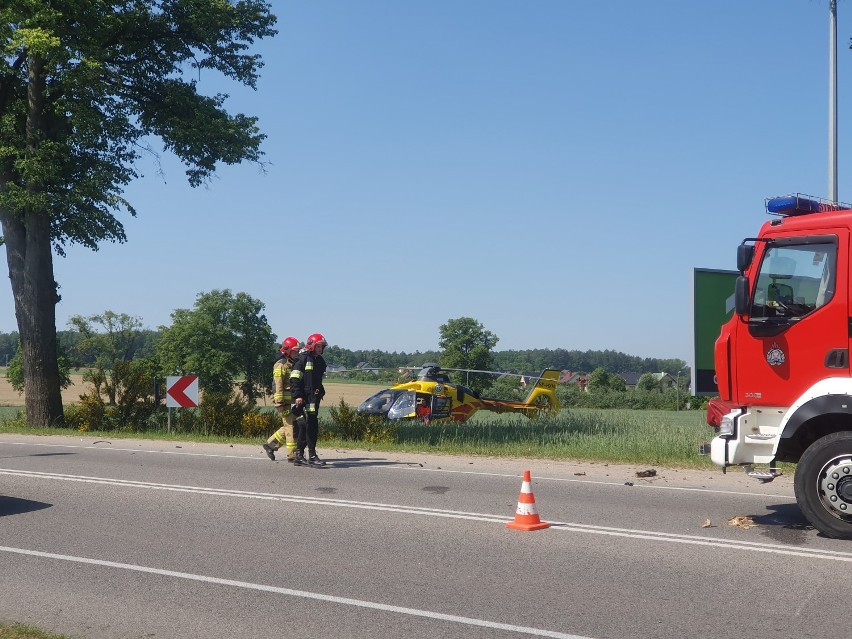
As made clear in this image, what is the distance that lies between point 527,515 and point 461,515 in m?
0.99

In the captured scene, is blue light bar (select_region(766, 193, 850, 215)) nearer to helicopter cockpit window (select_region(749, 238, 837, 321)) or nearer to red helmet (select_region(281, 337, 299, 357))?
helicopter cockpit window (select_region(749, 238, 837, 321))

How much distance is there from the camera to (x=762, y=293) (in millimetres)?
8812

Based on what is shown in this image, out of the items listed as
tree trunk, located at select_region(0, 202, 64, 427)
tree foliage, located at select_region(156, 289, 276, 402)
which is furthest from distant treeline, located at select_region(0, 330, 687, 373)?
tree trunk, located at select_region(0, 202, 64, 427)

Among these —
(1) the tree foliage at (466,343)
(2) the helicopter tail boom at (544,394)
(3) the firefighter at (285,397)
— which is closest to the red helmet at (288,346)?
(3) the firefighter at (285,397)

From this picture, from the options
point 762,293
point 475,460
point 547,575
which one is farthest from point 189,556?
point 475,460

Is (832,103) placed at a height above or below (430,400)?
above

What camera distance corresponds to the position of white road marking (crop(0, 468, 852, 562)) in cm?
765

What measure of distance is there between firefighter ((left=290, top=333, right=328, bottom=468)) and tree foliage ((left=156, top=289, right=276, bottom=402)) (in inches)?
2542

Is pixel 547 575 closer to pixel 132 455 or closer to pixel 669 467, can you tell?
pixel 669 467

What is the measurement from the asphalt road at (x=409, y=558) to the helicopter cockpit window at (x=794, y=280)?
2205 mm

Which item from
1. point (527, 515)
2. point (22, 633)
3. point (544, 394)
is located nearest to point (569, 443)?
point (527, 515)

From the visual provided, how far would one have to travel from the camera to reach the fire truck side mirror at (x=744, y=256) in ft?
28.6

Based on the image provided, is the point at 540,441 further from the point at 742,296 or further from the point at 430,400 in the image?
the point at 430,400

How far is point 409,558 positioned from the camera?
24.5 feet
